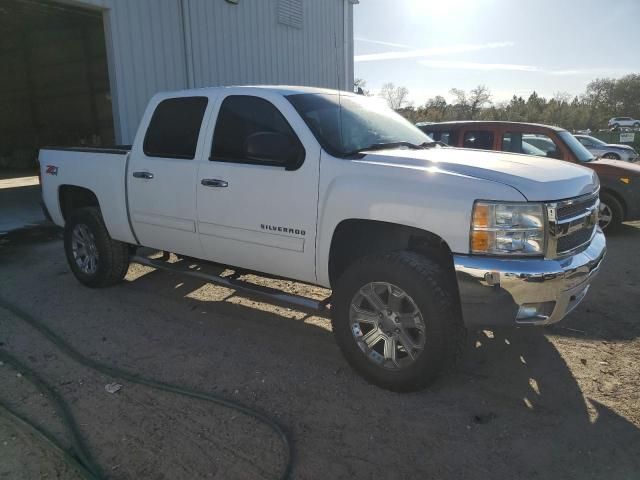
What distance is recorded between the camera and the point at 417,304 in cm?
323

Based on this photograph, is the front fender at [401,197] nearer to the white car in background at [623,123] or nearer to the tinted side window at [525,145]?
the tinted side window at [525,145]

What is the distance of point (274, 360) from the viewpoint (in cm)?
399

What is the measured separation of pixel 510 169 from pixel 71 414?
10.4 feet

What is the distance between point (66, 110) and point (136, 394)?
73.7 feet

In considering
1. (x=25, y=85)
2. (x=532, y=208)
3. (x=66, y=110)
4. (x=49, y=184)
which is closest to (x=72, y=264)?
(x=49, y=184)

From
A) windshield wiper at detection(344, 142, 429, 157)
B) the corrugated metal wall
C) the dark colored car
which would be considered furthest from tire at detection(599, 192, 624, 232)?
windshield wiper at detection(344, 142, 429, 157)

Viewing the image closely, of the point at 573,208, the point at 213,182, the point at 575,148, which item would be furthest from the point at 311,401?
the point at 575,148

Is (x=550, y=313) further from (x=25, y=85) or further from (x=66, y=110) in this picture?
(x=25, y=85)

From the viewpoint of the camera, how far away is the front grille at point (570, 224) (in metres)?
3.09

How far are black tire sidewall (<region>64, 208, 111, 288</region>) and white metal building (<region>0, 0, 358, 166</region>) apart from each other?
9.67 ft

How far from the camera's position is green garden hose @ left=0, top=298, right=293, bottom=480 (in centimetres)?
273

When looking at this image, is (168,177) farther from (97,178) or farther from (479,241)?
(479,241)

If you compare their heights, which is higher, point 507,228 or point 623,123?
point 623,123

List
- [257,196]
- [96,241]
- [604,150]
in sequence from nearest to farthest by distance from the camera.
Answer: [257,196] < [96,241] < [604,150]
